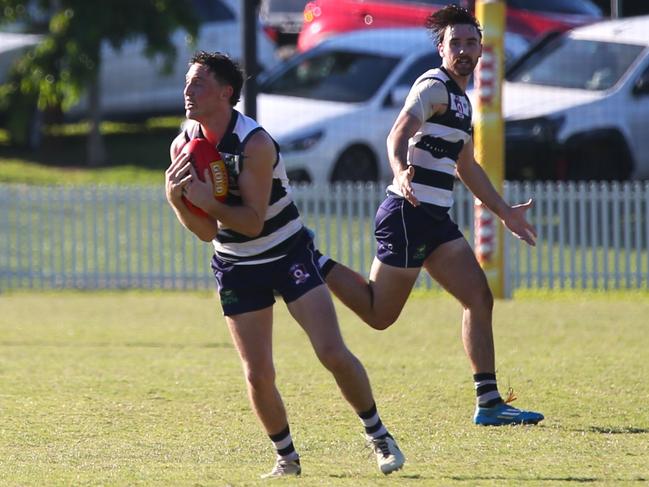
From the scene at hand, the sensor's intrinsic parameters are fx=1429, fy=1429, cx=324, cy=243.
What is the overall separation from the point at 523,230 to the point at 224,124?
1.86 m

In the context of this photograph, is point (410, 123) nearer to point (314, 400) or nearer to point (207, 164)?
point (207, 164)

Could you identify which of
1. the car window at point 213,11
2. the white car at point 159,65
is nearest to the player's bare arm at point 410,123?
the white car at point 159,65

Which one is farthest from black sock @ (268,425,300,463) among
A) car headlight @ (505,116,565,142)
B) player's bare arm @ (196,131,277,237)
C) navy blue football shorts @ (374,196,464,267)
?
car headlight @ (505,116,565,142)

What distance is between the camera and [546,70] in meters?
17.0

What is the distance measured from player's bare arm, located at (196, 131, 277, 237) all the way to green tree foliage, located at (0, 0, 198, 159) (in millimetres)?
14291

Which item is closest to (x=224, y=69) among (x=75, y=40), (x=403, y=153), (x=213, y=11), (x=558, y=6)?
(x=403, y=153)

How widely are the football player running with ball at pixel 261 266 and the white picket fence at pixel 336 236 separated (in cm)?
821

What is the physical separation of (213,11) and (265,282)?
1645 centimetres

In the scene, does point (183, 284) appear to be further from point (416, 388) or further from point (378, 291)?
point (378, 291)

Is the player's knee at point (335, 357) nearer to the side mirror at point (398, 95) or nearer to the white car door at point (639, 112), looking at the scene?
the white car door at point (639, 112)

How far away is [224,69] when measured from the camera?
19.7 feet

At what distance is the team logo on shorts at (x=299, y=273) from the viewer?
601 centimetres

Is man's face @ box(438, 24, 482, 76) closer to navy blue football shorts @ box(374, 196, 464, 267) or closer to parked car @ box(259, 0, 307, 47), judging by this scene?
navy blue football shorts @ box(374, 196, 464, 267)

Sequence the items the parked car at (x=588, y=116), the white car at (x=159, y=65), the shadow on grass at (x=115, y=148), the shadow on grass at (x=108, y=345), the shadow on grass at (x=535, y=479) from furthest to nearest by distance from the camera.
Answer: the white car at (x=159, y=65), the shadow on grass at (x=115, y=148), the parked car at (x=588, y=116), the shadow on grass at (x=108, y=345), the shadow on grass at (x=535, y=479)
